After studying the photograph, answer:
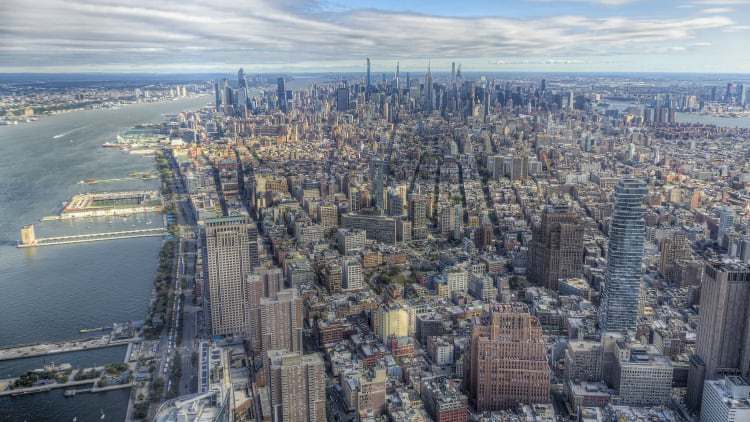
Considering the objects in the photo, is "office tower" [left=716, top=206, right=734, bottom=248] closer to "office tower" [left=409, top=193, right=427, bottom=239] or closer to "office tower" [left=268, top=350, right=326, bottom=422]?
"office tower" [left=409, top=193, right=427, bottom=239]

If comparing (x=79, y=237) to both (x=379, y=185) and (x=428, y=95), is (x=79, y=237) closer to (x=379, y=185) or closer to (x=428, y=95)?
(x=379, y=185)

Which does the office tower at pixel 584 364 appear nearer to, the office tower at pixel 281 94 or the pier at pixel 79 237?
the office tower at pixel 281 94

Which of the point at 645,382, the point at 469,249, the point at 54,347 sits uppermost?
the point at 469,249

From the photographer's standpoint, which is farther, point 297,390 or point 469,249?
point 469,249

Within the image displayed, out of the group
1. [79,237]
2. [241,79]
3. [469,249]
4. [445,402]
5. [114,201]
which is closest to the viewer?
[445,402]

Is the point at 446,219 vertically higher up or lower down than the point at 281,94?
lower down

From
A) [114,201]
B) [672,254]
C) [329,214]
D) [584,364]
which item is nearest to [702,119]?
[672,254]

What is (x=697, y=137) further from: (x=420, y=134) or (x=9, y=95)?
(x=9, y=95)

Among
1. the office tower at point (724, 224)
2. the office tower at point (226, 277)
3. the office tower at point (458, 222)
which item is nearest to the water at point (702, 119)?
the office tower at point (724, 224)
